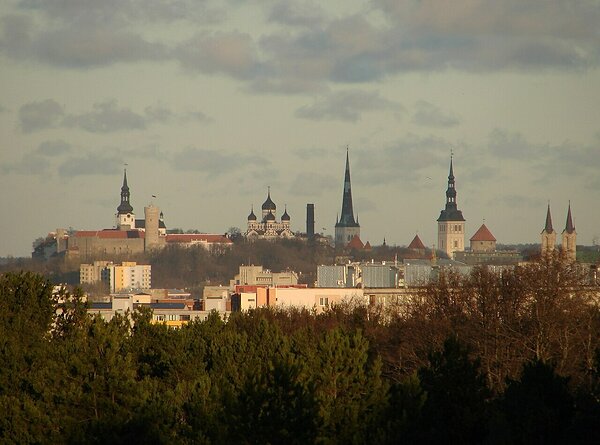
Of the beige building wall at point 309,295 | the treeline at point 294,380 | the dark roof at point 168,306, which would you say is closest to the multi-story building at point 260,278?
the dark roof at point 168,306

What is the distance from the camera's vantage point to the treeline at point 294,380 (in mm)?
30609

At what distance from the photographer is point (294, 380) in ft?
102

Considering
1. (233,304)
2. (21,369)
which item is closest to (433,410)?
(21,369)

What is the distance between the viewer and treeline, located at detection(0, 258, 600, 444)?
100 feet

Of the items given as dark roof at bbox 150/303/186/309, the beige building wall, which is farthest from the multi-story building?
the beige building wall

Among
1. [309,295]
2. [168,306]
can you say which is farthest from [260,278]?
[309,295]

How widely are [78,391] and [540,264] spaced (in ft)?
77.5

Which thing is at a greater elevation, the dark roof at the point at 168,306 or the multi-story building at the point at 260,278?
the multi-story building at the point at 260,278

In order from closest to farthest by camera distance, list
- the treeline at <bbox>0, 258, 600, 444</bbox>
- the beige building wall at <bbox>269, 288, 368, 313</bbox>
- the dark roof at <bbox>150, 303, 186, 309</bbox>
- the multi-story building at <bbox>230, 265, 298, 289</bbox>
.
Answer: the treeline at <bbox>0, 258, 600, 444</bbox>
the beige building wall at <bbox>269, 288, 368, 313</bbox>
the dark roof at <bbox>150, 303, 186, 309</bbox>
the multi-story building at <bbox>230, 265, 298, 289</bbox>

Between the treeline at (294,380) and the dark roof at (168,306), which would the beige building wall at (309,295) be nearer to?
the dark roof at (168,306)

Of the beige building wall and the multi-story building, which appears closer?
the beige building wall

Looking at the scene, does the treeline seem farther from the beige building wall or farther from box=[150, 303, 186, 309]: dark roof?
box=[150, 303, 186, 309]: dark roof

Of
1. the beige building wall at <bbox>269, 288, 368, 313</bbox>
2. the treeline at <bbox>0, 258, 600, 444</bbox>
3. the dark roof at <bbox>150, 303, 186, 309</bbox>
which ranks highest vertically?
the beige building wall at <bbox>269, 288, 368, 313</bbox>

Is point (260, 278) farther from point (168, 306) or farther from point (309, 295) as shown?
point (309, 295)
